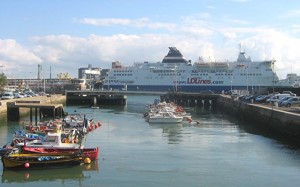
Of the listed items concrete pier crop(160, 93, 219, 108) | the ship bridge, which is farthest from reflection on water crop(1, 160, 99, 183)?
the ship bridge

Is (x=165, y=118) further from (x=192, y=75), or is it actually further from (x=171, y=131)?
(x=192, y=75)

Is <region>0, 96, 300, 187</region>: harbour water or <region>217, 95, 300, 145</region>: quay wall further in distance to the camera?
<region>217, 95, 300, 145</region>: quay wall

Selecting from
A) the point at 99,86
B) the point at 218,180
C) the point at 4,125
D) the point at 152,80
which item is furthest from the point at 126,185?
the point at 99,86

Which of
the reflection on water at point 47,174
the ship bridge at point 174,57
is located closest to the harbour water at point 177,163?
the reflection on water at point 47,174

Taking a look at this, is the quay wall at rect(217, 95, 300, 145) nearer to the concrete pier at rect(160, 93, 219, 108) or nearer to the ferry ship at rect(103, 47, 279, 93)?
the concrete pier at rect(160, 93, 219, 108)

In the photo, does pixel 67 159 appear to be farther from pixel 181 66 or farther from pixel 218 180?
pixel 181 66

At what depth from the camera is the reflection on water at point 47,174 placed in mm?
26672

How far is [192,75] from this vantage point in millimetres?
151125

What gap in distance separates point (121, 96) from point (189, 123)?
51.4 meters

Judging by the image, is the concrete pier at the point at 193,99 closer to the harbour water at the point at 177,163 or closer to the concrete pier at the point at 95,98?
the concrete pier at the point at 95,98

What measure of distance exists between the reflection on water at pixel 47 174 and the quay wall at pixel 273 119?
18541 mm

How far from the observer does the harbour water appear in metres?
26.1

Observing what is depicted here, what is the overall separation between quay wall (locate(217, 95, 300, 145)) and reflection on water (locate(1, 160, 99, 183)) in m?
18.5

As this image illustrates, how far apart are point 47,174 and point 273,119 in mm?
26793
